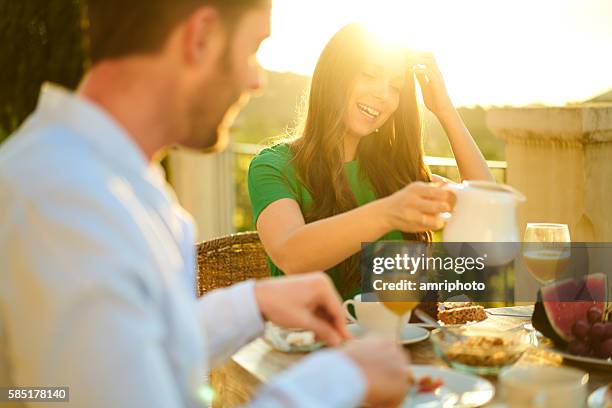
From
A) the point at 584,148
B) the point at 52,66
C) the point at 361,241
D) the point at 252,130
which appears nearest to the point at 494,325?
the point at 361,241

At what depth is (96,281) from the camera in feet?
3.36

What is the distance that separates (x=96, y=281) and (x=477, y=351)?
3.45 feet

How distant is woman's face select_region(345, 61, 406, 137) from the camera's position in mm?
2936

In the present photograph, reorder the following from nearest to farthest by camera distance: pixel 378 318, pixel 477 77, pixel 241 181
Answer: pixel 378 318, pixel 477 77, pixel 241 181

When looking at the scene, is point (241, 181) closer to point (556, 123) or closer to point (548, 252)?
point (556, 123)

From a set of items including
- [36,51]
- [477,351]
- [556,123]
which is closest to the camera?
[477,351]

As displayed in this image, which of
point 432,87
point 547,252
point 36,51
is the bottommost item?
point 547,252

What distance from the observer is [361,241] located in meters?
2.45

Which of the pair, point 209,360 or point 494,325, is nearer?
point 209,360

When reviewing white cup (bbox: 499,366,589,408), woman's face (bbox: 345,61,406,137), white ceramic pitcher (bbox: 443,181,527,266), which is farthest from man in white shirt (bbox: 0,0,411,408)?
woman's face (bbox: 345,61,406,137)

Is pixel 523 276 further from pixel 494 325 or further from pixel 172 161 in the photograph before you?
pixel 172 161

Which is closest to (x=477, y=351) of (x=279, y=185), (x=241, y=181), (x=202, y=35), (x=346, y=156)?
(x=202, y=35)

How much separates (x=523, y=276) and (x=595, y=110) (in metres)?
0.94

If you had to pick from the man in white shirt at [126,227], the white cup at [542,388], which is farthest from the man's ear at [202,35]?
the white cup at [542,388]
